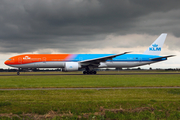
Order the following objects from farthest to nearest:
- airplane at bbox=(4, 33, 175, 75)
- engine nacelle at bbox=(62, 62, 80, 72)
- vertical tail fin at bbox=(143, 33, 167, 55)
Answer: vertical tail fin at bbox=(143, 33, 167, 55), airplane at bbox=(4, 33, 175, 75), engine nacelle at bbox=(62, 62, 80, 72)

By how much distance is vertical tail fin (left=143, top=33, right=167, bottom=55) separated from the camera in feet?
143

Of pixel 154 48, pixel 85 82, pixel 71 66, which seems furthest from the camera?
pixel 154 48

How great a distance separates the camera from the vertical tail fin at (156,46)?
4372 centimetres

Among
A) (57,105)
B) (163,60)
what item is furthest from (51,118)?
(163,60)

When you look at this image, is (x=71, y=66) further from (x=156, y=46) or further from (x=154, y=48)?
(x=156, y=46)

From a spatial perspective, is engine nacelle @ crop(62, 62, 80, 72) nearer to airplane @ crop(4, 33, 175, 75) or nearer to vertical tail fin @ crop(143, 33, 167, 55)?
airplane @ crop(4, 33, 175, 75)

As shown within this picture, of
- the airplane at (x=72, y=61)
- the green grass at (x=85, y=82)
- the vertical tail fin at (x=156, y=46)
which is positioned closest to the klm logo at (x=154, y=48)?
the vertical tail fin at (x=156, y=46)

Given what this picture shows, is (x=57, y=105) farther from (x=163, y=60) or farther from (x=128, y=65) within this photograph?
(x=163, y=60)

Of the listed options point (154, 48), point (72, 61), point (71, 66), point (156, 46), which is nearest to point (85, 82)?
point (71, 66)

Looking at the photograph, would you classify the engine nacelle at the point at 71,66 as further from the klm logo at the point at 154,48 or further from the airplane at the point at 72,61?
the klm logo at the point at 154,48

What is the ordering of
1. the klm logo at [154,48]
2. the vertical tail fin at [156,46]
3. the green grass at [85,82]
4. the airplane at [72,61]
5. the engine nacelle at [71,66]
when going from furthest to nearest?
the klm logo at [154,48] → the vertical tail fin at [156,46] → the airplane at [72,61] → the engine nacelle at [71,66] → the green grass at [85,82]

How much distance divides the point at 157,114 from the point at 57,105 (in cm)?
471

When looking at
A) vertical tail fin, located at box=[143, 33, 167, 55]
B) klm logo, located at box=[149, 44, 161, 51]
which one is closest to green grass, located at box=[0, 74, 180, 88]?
vertical tail fin, located at box=[143, 33, 167, 55]

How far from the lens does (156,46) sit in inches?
1740
